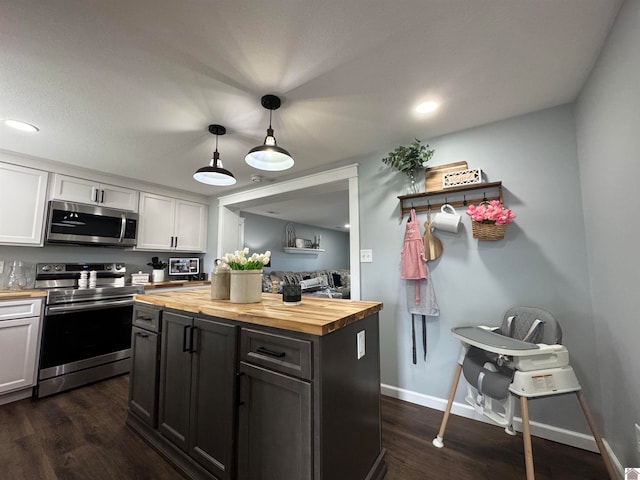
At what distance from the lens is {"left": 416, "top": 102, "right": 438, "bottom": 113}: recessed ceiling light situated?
186 centimetres

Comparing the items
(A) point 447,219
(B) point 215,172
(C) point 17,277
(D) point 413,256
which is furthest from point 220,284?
(C) point 17,277

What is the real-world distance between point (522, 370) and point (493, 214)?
1.02 meters

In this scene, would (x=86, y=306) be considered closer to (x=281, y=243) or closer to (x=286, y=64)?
(x=286, y=64)

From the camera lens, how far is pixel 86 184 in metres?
3.08

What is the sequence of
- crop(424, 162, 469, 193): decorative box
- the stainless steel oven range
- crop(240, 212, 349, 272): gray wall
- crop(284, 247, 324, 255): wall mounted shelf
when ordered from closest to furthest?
crop(424, 162, 469, 193): decorative box → the stainless steel oven range → crop(240, 212, 349, 272): gray wall → crop(284, 247, 324, 255): wall mounted shelf

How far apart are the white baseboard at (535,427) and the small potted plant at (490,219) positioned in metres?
1.33

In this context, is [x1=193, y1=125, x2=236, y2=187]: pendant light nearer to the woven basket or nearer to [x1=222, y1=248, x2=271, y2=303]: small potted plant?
[x1=222, y1=248, x2=271, y2=303]: small potted plant

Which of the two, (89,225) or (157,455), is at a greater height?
(89,225)

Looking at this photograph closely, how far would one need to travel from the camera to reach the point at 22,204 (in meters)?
2.65

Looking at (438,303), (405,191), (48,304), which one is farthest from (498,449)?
(48,304)

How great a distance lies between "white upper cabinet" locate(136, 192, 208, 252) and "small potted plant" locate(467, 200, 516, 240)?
12.6 feet

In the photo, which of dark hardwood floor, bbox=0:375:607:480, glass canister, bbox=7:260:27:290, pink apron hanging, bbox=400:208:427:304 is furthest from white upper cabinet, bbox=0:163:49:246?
pink apron hanging, bbox=400:208:427:304

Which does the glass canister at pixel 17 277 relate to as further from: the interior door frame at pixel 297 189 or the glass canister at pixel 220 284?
the glass canister at pixel 220 284

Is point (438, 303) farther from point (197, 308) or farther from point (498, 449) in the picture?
point (197, 308)
